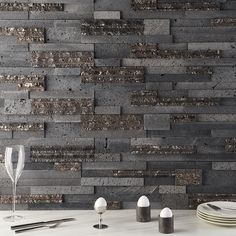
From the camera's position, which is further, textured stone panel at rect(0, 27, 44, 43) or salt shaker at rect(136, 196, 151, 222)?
textured stone panel at rect(0, 27, 44, 43)

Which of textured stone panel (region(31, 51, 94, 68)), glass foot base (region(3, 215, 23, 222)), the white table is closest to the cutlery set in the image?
the white table

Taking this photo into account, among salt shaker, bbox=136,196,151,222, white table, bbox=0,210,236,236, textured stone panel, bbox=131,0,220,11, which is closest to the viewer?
white table, bbox=0,210,236,236

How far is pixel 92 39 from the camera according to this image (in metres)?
2.20

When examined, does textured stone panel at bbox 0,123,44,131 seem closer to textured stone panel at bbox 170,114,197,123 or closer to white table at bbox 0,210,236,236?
white table at bbox 0,210,236,236

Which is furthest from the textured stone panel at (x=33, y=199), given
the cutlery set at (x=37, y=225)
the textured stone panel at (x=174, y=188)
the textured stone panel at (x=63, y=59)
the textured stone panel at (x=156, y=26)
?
the textured stone panel at (x=156, y=26)

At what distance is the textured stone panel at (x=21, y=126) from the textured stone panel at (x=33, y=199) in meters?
0.33

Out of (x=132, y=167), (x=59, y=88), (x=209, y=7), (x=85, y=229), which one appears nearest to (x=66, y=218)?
(x=85, y=229)

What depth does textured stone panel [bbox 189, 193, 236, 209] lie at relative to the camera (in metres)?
2.21

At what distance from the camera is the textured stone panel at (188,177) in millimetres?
2213

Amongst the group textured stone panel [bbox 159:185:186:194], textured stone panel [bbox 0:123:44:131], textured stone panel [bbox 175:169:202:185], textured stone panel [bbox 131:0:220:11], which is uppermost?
textured stone panel [bbox 131:0:220:11]

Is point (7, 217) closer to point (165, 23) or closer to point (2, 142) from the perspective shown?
point (2, 142)

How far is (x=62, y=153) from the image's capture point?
221 centimetres

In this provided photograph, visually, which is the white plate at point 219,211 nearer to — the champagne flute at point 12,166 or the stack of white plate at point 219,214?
the stack of white plate at point 219,214

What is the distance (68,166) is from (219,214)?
76 centimetres
